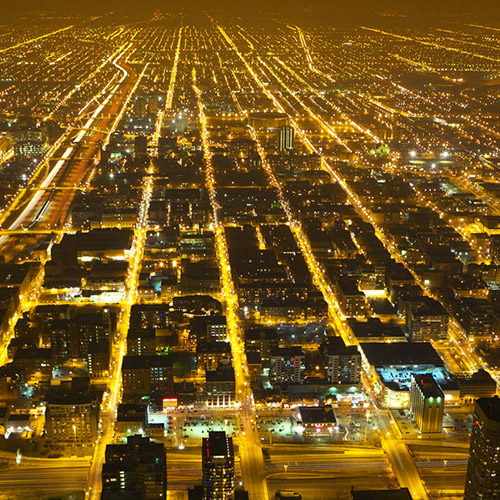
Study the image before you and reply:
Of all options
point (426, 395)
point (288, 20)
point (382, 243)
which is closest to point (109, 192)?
point (382, 243)

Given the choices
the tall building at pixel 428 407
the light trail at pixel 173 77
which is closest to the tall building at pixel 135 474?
the tall building at pixel 428 407

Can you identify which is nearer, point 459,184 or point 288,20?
point 459,184

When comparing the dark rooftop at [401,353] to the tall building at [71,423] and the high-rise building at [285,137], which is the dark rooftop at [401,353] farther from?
the high-rise building at [285,137]

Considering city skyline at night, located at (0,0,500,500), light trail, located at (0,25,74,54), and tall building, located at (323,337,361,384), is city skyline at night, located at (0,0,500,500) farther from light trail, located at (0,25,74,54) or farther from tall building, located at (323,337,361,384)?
light trail, located at (0,25,74,54)

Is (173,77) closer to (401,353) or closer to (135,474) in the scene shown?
(401,353)

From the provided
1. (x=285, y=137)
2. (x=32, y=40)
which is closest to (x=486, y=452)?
(x=285, y=137)

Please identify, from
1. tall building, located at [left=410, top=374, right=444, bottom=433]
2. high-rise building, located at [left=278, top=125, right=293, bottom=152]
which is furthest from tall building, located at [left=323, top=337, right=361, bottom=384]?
high-rise building, located at [left=278, top=125, right=293, bottom=152]

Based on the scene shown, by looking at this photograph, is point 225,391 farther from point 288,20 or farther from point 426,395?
point 288,20
